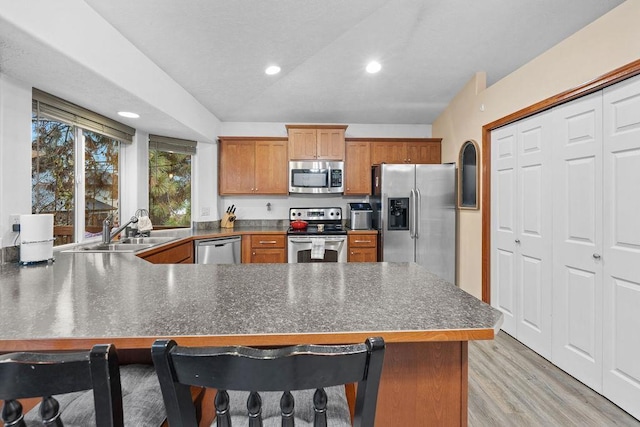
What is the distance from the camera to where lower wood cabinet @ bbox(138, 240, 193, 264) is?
266 cm

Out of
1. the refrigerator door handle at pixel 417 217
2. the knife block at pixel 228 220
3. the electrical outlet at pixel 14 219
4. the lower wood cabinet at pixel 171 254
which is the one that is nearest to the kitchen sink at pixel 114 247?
the lower wood cabinet at pixel 171 254

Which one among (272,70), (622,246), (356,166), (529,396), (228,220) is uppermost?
(272,70)

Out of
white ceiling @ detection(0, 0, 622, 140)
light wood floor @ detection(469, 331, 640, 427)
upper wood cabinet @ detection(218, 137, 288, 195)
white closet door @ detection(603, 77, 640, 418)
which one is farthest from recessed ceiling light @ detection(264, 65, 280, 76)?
light wood floor @ detection(469, 331, 640, 427)

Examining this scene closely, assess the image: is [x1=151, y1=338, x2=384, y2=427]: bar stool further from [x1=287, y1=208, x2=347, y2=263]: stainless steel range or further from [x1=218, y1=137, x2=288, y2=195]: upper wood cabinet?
[x1=218, y1=137, x2=288, y2=195]: upper wood cabinet

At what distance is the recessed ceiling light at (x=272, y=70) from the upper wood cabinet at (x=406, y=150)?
5.66 feet

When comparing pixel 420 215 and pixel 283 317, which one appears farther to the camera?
pixel 420 215

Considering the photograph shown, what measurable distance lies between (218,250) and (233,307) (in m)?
2.82

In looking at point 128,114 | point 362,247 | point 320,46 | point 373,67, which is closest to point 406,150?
point 373,67

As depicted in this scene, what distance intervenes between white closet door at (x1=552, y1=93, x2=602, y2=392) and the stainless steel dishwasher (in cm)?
326

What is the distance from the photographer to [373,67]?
3.34 meters

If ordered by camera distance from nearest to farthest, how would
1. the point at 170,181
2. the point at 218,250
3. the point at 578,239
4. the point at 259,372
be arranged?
1. the point at 259,372
2. the point at 578,239
3. the point at 218,250
4. the point at 170,181

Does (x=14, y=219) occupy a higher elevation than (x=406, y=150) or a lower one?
lower

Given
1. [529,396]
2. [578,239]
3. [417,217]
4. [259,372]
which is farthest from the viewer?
[417,217]

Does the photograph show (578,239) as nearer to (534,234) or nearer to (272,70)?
(534,234)
